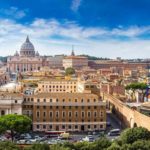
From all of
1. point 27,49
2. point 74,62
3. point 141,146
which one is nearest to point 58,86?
point 141,146

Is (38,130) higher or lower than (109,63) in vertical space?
lower

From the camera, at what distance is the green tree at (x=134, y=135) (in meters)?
19.4

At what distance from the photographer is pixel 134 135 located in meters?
19.8

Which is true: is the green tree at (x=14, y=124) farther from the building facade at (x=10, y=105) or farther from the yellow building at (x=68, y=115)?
the yellow building at (x=68, y=115)

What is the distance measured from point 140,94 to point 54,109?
13.5 meters

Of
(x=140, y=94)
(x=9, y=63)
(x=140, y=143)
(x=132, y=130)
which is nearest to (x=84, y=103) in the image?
(x=132, y=130)

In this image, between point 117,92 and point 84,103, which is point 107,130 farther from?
point 117,92

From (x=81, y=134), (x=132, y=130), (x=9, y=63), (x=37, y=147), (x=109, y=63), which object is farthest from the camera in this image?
(x=109, y=63)

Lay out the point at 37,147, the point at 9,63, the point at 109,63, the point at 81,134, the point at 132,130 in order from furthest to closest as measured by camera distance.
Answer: the point at 109,63 → the point at 9,63 → the point at 81,134 → the point at 132,130 → the point at 37,147

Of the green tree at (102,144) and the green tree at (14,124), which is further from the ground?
the green tree at (14,124)

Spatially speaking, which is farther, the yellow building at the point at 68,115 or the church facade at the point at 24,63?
the church facade at the point at 24,63

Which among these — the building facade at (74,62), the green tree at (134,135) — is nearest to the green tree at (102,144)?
the green tree at (134,135)

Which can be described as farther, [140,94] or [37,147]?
[140,94]

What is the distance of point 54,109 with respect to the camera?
25984 millimetres
